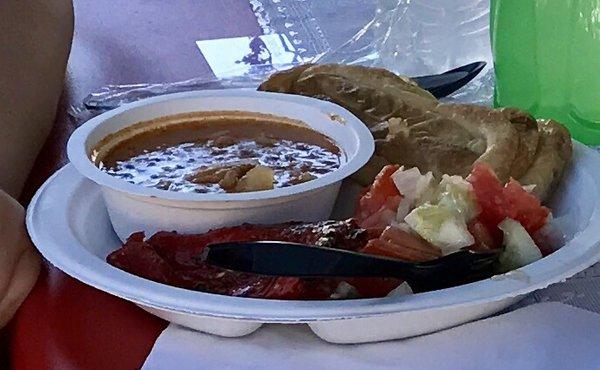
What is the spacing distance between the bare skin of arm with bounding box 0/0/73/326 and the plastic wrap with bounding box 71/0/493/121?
0.09 m

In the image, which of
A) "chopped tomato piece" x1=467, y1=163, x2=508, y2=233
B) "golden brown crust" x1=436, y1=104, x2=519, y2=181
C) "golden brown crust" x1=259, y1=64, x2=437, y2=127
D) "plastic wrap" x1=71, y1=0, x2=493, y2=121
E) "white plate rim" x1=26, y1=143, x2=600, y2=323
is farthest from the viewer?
"plastic wrap" x1=71, y1=0, x2=493, y2=121

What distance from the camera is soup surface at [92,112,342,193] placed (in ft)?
2.70

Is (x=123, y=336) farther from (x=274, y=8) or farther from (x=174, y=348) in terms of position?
(x=274, y=8)

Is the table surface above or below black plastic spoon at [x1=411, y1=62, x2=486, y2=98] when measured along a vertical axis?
above

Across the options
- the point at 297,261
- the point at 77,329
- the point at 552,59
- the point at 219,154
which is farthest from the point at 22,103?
the point at 552,59

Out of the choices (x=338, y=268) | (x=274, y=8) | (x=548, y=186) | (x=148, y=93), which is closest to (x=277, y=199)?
(x=338, y=268)

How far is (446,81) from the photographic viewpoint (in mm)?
1126

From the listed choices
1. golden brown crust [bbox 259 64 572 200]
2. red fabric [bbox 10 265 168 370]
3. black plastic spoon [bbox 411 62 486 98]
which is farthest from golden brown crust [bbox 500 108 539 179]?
red fabric [bbox 10 265 168 370]

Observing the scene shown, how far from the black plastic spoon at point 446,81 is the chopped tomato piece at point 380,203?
344 mm

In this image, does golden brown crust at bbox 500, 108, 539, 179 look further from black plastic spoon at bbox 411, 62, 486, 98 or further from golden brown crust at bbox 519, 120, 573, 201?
black plastic spoon at bbox 411, 62, 486, 98

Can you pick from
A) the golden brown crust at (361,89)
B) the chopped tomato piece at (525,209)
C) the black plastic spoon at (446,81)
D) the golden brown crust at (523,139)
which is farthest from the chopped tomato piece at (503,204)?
the black plastic spoon at (446,81)

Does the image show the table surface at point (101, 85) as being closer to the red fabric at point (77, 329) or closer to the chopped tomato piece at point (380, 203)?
the red fabric at point (77, 329)

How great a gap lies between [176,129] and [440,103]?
287 millimetres

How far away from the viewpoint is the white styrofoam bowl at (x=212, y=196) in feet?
2.51
